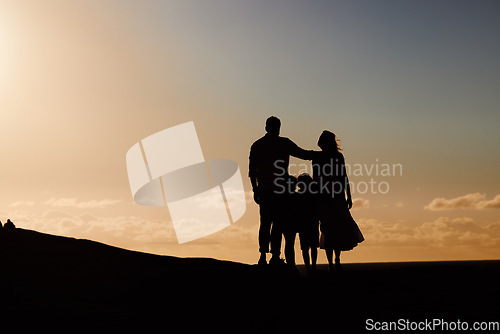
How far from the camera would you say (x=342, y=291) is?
364 inches

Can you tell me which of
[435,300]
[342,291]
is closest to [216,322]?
[342,291]

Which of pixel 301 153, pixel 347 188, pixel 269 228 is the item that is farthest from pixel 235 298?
pixel 347 188

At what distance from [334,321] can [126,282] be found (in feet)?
15.9

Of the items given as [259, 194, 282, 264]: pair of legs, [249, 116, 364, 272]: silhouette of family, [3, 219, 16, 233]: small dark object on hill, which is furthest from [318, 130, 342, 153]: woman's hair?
[3, 219, 16, 233]: small dark object on hill

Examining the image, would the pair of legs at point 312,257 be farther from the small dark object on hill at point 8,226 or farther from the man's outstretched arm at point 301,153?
the small dark object on hill at point 8,226

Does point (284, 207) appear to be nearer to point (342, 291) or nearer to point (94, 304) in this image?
point (342, 291)

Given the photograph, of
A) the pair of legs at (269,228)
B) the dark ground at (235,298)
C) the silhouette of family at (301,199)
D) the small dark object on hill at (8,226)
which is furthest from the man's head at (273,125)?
the small dark object on hill at (8,226)

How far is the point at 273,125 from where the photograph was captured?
10461 mm

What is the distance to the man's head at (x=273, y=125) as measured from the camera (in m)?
10.5

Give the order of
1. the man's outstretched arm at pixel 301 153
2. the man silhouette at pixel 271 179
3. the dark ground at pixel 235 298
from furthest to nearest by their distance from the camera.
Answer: the man's outstretched arm at pixel 301 153 → the man silhouette at pixel 271 179 → the dark ground at pixel 235 298

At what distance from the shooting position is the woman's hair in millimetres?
11398

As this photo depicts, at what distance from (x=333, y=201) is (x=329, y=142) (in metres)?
1.31

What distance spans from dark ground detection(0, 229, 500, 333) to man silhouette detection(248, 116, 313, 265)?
71 cm

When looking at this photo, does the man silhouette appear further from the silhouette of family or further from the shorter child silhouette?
the shorter child silhouette
